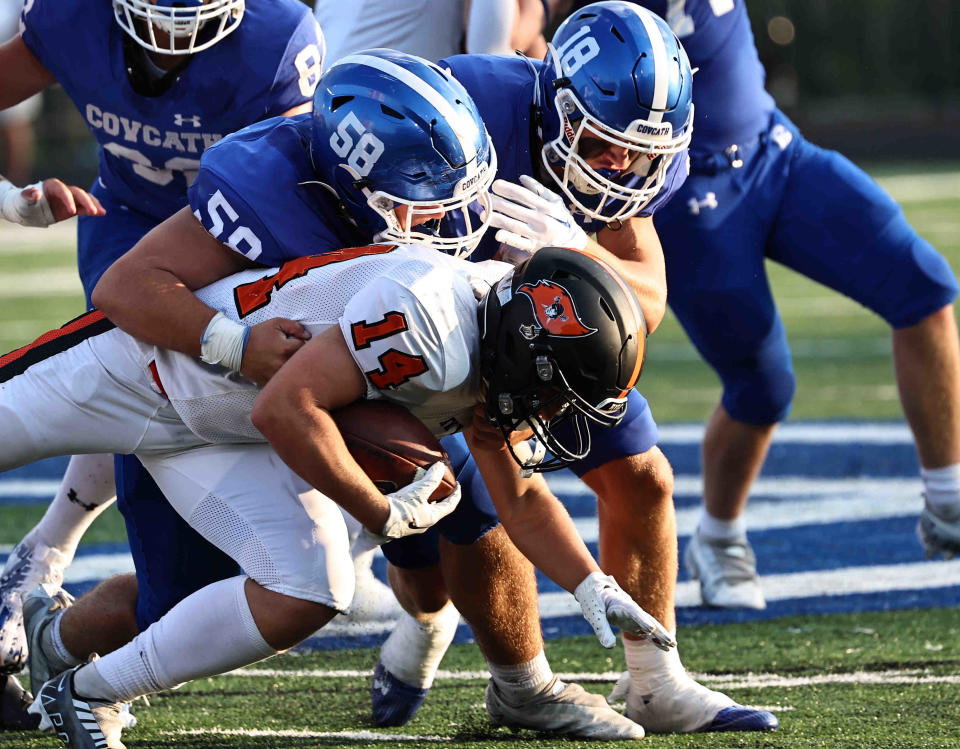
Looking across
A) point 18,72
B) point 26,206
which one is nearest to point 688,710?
point 26,206

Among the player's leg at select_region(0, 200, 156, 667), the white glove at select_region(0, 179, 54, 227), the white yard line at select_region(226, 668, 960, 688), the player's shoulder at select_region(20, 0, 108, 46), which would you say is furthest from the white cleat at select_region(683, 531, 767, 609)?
the player's shoulder at select_region(20, 0, 108, 46)

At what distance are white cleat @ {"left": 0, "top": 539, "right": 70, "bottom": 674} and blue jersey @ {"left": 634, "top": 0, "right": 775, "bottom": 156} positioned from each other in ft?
6.49

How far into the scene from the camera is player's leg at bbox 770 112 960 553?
3.96 meters

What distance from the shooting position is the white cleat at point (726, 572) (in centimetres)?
409

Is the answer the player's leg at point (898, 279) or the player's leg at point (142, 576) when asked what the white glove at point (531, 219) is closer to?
the player's leg at point (142, 576)

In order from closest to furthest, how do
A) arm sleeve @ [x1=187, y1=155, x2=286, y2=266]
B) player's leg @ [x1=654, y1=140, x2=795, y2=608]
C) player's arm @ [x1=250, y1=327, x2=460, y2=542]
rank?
1. player's arm @ [x1=250, y1=327, x2=460, y2=542]
2. arm sleeve @ [x1=187, y1=155, x2=286, y2=266]
3. player's leg @ [x1=654, y1=140, x2=795, y2=608]

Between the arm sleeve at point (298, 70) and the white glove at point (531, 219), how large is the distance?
0.65 meters

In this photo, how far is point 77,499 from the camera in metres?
3.38

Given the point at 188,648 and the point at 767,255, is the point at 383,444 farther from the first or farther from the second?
the point at 767,255

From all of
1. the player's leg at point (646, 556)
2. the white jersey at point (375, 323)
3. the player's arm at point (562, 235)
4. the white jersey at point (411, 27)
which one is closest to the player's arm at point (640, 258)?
the player's arm at point (562, 235)

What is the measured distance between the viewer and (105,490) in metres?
3.40

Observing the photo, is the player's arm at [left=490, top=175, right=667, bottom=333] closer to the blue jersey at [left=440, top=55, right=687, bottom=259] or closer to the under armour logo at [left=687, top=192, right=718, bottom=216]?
the blue jersey at [left=440, top=55, right=687, bottom=259]

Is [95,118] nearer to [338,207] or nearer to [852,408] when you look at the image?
[338,207]

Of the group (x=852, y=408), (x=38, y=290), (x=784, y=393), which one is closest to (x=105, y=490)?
(x=784, y=393)
